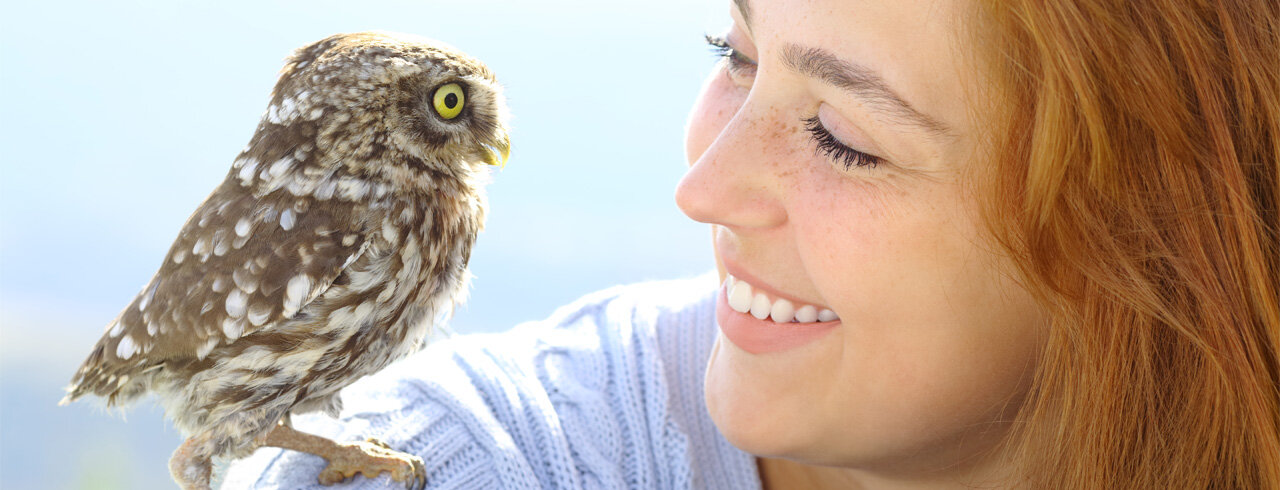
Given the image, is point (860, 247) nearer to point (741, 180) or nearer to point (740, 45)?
point (741, 180)

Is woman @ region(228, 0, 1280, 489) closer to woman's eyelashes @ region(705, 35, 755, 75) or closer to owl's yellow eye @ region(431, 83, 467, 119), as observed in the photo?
woman's eyelashes @ region(705, 35, 755, 75)

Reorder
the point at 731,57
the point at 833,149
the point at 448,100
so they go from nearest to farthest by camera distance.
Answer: the point at 833,149 → the point at 448,100 → the point at 731,57

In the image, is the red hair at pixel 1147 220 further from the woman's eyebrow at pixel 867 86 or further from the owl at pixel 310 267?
the owl at pixel 310 267

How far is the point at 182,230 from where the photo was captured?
0.91 meters

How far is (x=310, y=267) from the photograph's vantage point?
867 millimetres

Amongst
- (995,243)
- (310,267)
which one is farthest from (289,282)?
(995,243)

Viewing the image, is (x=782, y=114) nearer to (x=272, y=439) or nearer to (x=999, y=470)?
(x=999, y=470)

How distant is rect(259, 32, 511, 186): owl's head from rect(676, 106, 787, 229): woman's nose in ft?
0.92

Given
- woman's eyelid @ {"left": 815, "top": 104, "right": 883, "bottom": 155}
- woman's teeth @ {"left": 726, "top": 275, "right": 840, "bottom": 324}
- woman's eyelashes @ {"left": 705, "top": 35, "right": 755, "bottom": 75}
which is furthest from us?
A: woman's eyelashes @ {"left": 705, "top": 35, "right": 755, "bottom": 75}

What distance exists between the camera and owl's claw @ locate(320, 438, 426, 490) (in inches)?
37.1

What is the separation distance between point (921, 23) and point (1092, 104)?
0.15 m

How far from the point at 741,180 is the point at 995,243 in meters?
0.25

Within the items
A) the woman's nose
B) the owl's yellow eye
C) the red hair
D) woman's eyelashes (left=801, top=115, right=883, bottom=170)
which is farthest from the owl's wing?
the red hair

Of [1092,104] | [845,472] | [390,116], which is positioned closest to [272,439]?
[390,116]
